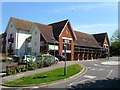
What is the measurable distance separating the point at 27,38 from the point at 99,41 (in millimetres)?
27268

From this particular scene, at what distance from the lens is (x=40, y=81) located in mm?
19469

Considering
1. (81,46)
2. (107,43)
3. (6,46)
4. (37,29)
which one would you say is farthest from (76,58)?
(107,43)

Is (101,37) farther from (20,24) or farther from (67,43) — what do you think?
(20,24)

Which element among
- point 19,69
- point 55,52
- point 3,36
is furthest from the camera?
point 3,36

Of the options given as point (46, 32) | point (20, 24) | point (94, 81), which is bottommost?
point (94, 81)

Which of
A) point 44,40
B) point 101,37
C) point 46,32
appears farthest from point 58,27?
point 101,37

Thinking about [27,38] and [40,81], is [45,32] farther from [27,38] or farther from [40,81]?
[40,81]

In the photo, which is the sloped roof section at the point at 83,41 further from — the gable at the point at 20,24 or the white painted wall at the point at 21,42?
the white painted wall at the point at 21,42

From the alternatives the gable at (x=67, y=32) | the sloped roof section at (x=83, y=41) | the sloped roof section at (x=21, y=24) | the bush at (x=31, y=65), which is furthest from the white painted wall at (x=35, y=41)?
the bush at (x=31, y=65)

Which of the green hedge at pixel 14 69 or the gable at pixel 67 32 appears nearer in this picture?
the green hedge at pixel 14 69

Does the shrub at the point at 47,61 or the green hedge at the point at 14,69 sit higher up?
the shrub at the point at 47,61

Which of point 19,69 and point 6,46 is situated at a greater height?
point 6,46

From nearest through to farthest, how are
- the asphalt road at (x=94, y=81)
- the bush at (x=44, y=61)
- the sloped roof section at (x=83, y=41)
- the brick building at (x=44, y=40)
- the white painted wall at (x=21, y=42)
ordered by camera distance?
A: 1. the asphalt road at (x=94, y=81)
2. the bush at (x=44, y=61)
3. the brick building at (x=44, y=40)
4. the white painted wall at (x=21, y=42)
5. the sloped roof section at (x=83, y=41)

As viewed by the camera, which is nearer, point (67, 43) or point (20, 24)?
point (67, 43)
